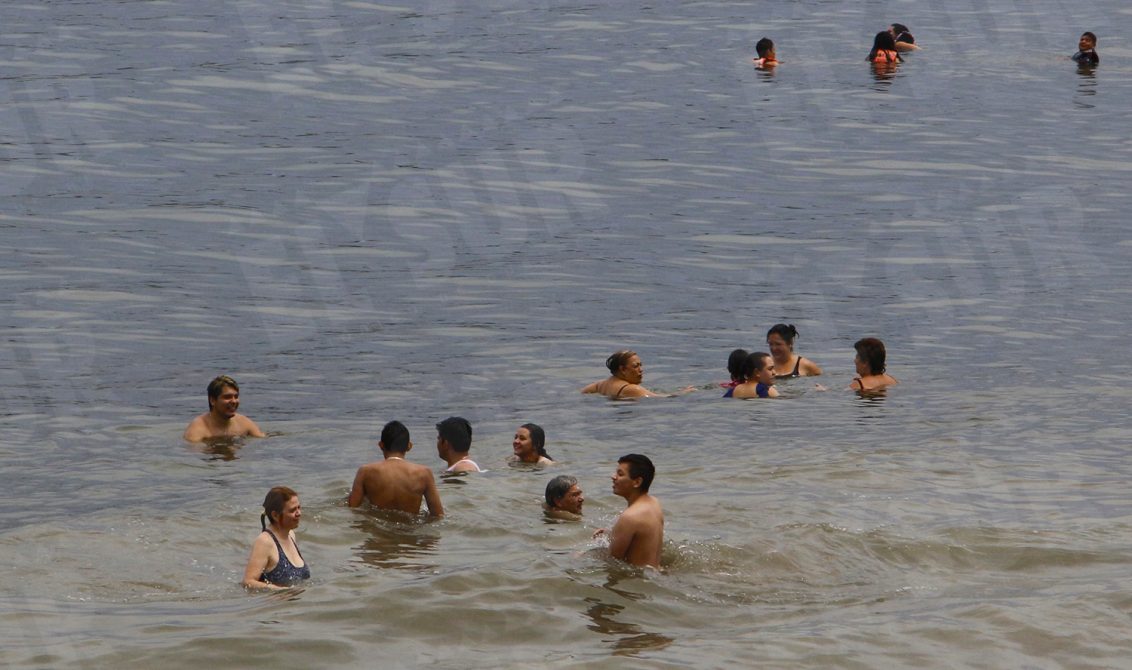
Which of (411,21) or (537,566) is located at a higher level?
(411,21)

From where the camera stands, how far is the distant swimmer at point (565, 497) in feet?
55.3

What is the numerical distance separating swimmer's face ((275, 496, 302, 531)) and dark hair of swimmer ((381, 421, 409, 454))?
265 centimetres

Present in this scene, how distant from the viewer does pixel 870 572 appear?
1573 cm

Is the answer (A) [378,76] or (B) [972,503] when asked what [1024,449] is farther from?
(A) [378,76]

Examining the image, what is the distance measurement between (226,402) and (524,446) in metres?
3.91

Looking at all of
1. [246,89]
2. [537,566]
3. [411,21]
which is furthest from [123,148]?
[537,566]

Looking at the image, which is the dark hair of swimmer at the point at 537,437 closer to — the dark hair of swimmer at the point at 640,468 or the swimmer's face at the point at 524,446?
the swimmer's face at the point at 524,446

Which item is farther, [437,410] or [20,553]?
[437,410]

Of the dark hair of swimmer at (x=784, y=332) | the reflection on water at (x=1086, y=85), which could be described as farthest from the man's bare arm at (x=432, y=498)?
the reflection on water at (x=1086, y=85)

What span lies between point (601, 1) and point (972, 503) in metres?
42.9

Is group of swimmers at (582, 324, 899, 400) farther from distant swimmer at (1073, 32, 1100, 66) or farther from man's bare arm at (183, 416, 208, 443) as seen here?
distant swimmer at (1073, 32, 1100, 66)

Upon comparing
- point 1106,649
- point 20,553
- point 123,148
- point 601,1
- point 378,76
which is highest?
point 601,1

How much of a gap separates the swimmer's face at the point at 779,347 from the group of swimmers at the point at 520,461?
0.05 feet

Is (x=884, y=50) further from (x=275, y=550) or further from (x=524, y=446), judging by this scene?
(x=275, y=550)
